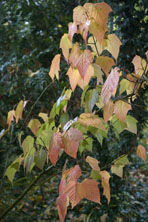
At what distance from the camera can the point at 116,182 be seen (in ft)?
7.13

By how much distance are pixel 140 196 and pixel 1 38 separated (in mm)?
2066

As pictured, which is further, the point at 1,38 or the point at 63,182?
the point at 1,38

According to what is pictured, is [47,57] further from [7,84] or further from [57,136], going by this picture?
[57,136]

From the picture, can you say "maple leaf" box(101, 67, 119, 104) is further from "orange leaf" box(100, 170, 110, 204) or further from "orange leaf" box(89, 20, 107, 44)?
"orange leaf" box(100, 170, 110, 204)

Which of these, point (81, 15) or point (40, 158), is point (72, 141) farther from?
point (81, 15)

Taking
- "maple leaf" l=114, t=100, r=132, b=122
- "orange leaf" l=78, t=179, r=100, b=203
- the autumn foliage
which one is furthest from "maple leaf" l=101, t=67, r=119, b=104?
"orange leaf" l=78, t=179, r=100, b=203

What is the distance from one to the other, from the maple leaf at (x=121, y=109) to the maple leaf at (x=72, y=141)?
166mm

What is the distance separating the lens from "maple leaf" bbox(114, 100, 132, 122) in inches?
31.3

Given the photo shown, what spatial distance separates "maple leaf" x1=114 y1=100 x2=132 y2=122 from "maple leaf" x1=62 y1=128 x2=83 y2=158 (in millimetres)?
166

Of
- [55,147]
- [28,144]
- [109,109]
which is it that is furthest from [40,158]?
[109,109]

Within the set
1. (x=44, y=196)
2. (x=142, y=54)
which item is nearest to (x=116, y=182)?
(x=44, y=196)

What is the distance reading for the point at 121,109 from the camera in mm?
802

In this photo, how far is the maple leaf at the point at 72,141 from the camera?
26.4 inches

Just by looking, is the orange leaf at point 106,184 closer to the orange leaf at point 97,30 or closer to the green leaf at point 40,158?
the green leaf at point 40,158
